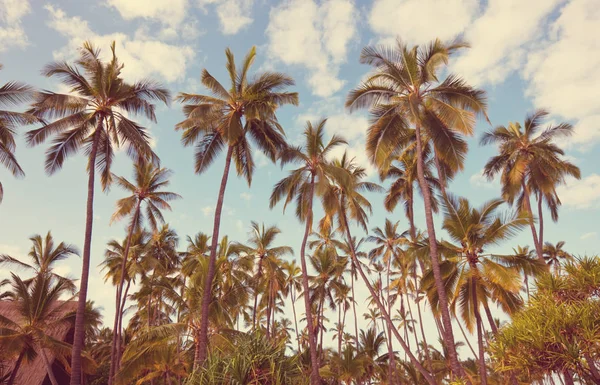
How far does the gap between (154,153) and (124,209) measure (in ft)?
28.4

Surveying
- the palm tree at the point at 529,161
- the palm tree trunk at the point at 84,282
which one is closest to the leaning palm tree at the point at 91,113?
the palm tree trunk at the point at 84,282

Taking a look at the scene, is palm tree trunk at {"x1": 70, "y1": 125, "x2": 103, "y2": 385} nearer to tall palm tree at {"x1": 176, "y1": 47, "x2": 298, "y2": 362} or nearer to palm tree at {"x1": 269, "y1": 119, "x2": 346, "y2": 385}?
tall palm tree at {"x1": 176, "y1": 47, "x2": 298, "y2": 362}

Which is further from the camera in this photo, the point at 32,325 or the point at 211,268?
the point at 32,325

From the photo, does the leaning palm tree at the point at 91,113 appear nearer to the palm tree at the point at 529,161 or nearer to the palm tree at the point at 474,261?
the palm tree at the point at 474,261

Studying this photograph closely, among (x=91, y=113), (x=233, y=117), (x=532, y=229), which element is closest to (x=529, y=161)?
(x=532, y=229)

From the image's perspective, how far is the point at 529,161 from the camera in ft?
73.2

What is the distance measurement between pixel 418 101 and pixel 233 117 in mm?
8542

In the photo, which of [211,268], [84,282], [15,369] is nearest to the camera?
[84,282]

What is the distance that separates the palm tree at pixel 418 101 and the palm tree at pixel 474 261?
1.97 m

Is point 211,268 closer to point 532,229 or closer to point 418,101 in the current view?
point 418,101

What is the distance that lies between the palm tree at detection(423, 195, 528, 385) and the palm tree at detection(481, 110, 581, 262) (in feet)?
24.2

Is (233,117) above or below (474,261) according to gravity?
above

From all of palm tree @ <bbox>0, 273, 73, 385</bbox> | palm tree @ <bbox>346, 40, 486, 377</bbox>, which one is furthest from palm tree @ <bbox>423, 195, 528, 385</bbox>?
palm tree @ <bbox>0, 273, 73, 385</bbox>

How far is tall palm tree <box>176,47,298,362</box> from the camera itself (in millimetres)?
17219
